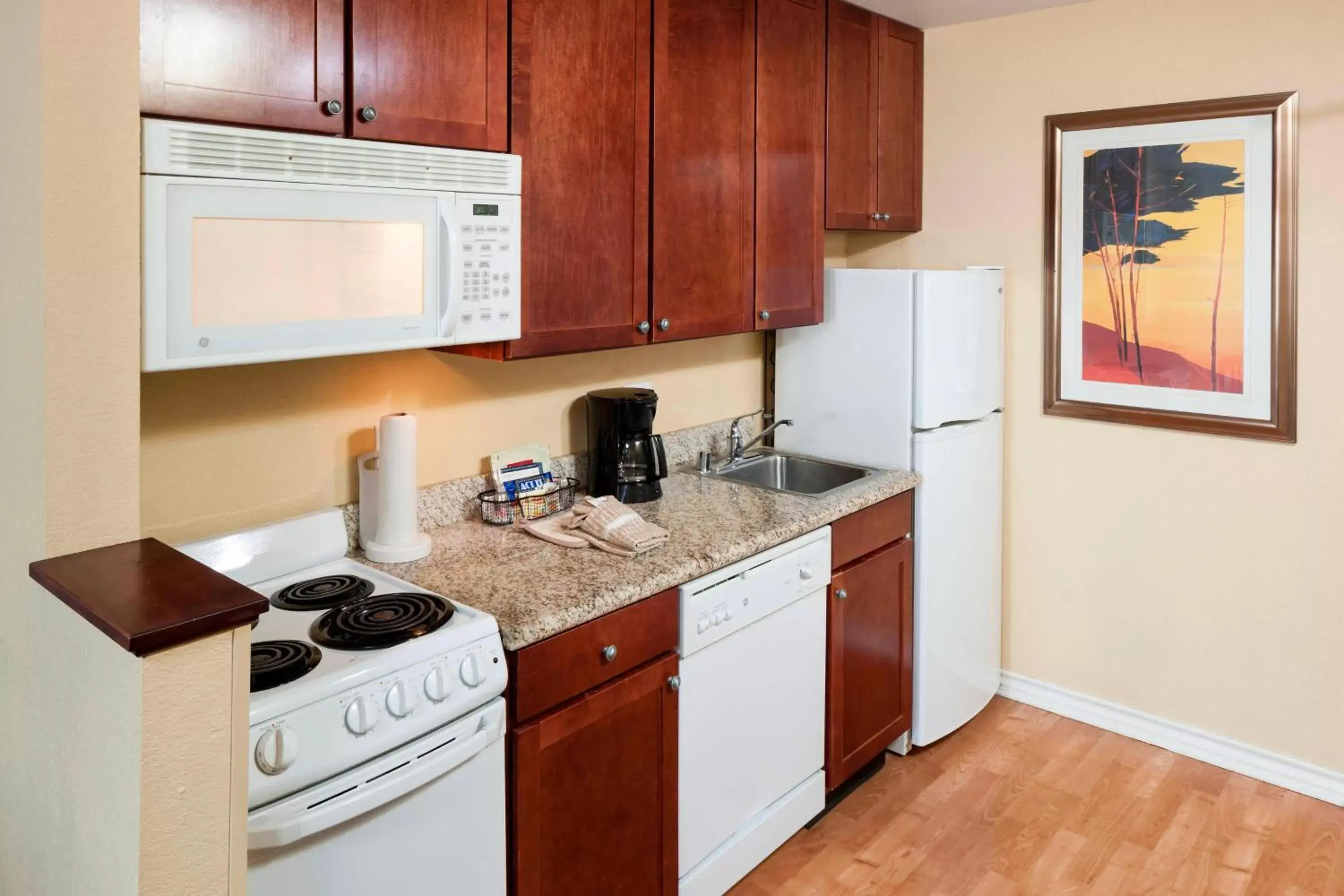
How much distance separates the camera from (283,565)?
2.05 metres

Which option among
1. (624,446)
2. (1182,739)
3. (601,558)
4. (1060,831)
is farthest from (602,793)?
(1182,739)

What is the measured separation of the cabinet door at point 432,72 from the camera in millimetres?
1810

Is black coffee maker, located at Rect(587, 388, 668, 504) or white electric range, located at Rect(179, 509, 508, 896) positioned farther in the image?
black coffee maker, located at Rect(587, 388, 668, 504)

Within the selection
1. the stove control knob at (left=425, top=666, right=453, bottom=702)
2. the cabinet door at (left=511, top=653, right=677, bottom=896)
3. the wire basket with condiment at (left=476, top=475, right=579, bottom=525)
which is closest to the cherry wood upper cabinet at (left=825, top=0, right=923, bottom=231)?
the wire basket with condiment at (left=476, top=475, right=579, bottom=525)

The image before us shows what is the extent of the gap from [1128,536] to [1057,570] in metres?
0.28

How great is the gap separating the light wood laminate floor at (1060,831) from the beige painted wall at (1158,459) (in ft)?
0.80

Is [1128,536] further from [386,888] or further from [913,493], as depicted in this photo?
[386,888]

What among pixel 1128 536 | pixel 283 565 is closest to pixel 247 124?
pixel 283 565

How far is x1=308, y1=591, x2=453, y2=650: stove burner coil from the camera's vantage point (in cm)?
169

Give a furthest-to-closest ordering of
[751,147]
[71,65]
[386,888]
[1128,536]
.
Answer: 1. [1128,536]
2. [751,147]
3. [386,888]
4. [71,65]

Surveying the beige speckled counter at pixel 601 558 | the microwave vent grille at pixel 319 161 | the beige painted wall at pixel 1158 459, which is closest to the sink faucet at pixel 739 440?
the beige speckled counter at pixel 601 558

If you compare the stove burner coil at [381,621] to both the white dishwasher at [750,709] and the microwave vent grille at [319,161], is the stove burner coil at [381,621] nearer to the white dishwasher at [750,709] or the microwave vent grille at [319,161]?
the white dishwasher at [750,709]

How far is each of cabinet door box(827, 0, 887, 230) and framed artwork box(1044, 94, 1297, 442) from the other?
0.59 meters

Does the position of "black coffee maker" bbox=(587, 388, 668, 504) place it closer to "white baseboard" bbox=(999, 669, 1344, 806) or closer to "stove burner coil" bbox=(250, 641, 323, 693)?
"stove burner coil" bbox=(250, 641, 323, 693)
